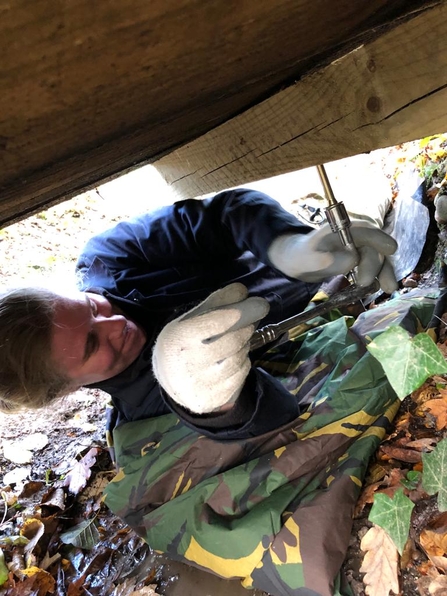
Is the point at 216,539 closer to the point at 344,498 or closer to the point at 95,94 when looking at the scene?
the point at 344,498

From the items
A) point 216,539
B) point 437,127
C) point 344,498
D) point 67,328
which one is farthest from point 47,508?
point 437,127

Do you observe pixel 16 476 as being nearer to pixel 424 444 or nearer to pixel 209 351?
pixel 209 351

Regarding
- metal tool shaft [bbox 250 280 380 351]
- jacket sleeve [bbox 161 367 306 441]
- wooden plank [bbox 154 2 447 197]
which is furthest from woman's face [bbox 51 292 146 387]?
wooden plank [bbox 154 2 447 197]

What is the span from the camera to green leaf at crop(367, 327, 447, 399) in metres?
1.08

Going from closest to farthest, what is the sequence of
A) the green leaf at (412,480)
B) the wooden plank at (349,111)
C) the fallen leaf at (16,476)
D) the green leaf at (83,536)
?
the wooden plank at (349,111)
the green leaf at (412,480)
the green leaf at (83,536)
the fallen leaf at (16,476)

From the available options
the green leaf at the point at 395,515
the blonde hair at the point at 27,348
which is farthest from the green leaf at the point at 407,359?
the blonde hair at the point at 27,348

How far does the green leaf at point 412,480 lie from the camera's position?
1.29 metres

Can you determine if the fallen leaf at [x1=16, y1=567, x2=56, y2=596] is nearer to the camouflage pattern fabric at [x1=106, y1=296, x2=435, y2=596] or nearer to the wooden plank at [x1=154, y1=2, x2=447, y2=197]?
the camouflage pattern fabric at [x1=106, y1=296, x2=435, y2=596]

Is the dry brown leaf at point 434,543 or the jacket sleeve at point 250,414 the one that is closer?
the dry brown leaf at point 434,543

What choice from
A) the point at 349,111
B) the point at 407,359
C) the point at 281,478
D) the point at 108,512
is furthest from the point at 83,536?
the point at 349,111

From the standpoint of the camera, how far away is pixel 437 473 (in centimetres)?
117

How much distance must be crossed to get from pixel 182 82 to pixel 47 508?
211 centimetres

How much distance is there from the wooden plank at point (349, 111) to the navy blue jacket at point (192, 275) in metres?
0.43

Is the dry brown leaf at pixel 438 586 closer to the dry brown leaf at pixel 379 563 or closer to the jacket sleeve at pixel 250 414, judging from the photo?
the dry brown leaf at pixel 379 563
